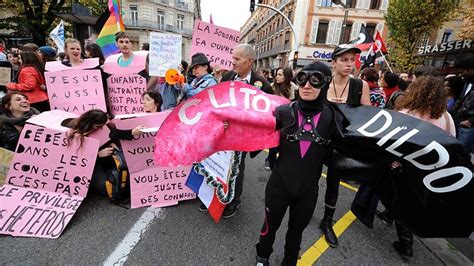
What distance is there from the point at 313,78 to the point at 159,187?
7.77 ft

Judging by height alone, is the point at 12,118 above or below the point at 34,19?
below

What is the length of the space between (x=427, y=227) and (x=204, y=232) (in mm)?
1993

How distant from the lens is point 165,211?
9.70ft

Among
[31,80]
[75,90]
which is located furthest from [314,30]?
[31,80]

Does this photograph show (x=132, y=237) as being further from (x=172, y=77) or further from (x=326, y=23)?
(x=326, y=23)

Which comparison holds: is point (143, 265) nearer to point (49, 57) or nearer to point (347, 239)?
point (347, 239)

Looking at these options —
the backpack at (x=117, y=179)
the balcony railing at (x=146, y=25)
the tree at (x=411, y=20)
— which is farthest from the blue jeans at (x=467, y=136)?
the balcony railing at (x=146, y=25)

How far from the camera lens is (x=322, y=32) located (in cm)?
2594

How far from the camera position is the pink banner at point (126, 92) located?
3.78m

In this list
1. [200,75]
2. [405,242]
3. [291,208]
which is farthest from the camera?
[200,75]

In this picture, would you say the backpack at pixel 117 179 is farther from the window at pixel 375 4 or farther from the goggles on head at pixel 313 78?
the window at pixel 375 4

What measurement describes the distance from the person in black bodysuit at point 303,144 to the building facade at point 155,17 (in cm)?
4030

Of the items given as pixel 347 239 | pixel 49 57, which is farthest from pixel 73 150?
pixel 49 57

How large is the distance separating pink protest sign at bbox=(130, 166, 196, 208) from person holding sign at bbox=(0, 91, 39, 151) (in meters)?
1.60
